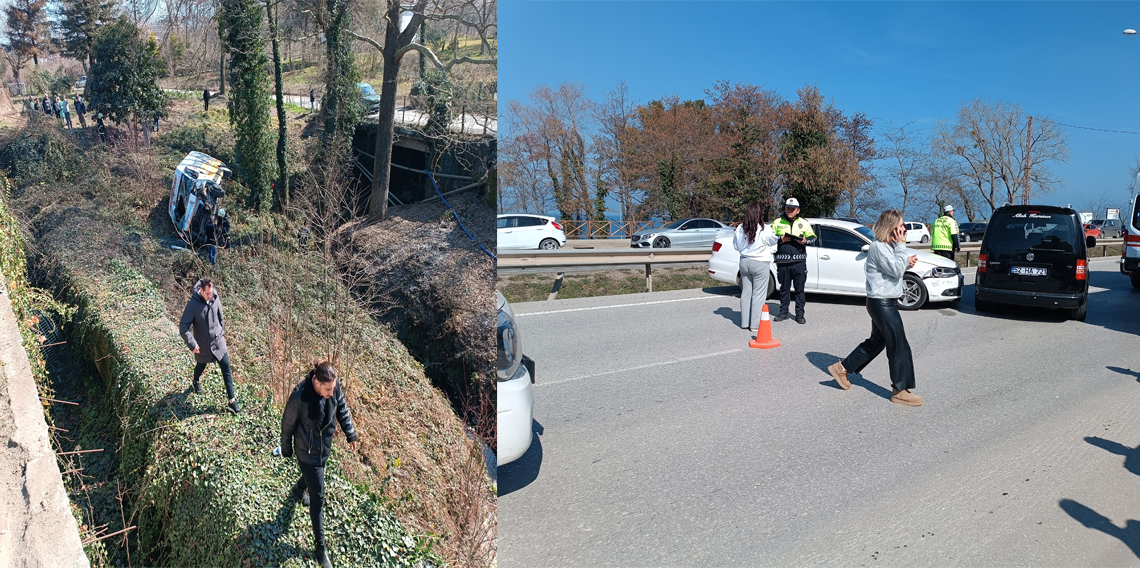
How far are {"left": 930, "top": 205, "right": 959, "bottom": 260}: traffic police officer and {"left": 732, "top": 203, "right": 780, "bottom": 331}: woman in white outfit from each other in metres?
5.35

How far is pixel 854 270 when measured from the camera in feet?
37.2

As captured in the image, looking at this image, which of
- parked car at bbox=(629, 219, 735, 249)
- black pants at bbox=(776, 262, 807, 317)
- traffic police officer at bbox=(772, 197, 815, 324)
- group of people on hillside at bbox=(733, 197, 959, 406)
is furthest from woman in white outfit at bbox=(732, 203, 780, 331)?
parked car at bbox=(629, 219, 735, 249)

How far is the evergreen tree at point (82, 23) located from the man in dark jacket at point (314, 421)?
3.00 metres

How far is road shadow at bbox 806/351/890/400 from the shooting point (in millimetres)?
6617

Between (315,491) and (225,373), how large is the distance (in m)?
0.83

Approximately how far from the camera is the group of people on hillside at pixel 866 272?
20.0ft

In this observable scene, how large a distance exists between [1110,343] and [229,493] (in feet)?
33.2

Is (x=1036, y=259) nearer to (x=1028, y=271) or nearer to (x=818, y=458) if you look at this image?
(x=1028, y=271)

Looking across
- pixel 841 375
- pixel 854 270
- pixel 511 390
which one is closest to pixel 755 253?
pixel 841 375

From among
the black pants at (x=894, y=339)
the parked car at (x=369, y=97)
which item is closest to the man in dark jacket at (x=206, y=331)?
the parked car at (x=369, y=97)

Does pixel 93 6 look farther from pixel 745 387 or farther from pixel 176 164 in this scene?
pixel 745 387

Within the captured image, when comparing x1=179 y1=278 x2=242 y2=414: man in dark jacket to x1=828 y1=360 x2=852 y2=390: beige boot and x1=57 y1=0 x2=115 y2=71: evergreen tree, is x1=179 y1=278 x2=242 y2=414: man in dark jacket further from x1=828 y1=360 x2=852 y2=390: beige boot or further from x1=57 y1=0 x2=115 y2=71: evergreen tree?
x1=828 y1=360 x2=852 y2=390: beige boot

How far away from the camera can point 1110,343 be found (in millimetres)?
9039

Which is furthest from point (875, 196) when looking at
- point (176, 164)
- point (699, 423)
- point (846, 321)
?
point (176, 164)
